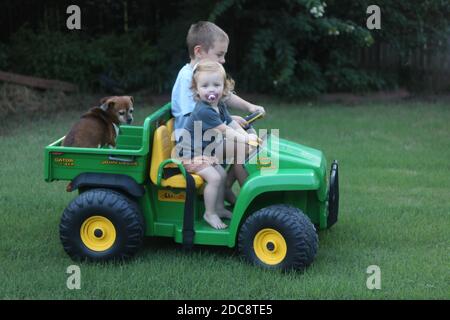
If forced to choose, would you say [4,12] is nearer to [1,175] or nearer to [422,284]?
[1,175]

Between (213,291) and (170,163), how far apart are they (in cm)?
85

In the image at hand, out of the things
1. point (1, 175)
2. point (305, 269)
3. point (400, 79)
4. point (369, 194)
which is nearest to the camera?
point (305, 269)

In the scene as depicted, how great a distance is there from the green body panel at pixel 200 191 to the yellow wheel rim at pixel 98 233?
25 centimetres

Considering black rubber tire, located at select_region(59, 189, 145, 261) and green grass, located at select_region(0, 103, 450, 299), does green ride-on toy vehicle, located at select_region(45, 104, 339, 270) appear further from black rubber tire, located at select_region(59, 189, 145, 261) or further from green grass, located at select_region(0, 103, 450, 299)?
green grass, located at select_region(0, 103, 450, 299)

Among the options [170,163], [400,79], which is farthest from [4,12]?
[170,163]

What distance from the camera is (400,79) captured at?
12.2 m

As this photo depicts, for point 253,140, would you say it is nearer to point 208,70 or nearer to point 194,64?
point 208,70

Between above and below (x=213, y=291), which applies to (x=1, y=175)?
above

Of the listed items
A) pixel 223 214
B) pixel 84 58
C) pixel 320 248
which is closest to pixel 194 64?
pixel 223 214

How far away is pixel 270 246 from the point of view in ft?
15.1

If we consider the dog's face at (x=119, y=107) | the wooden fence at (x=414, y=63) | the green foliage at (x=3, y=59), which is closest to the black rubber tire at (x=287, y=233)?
the dog's face at (x=119, y=107)

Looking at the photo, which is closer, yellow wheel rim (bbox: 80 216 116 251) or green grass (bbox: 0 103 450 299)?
green grass (bbox: 0 103 450 299)

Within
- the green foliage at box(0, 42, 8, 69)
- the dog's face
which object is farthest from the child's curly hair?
the green foliage at box(0, 42, 8, 69)

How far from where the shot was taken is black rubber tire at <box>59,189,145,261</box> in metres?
4.68
